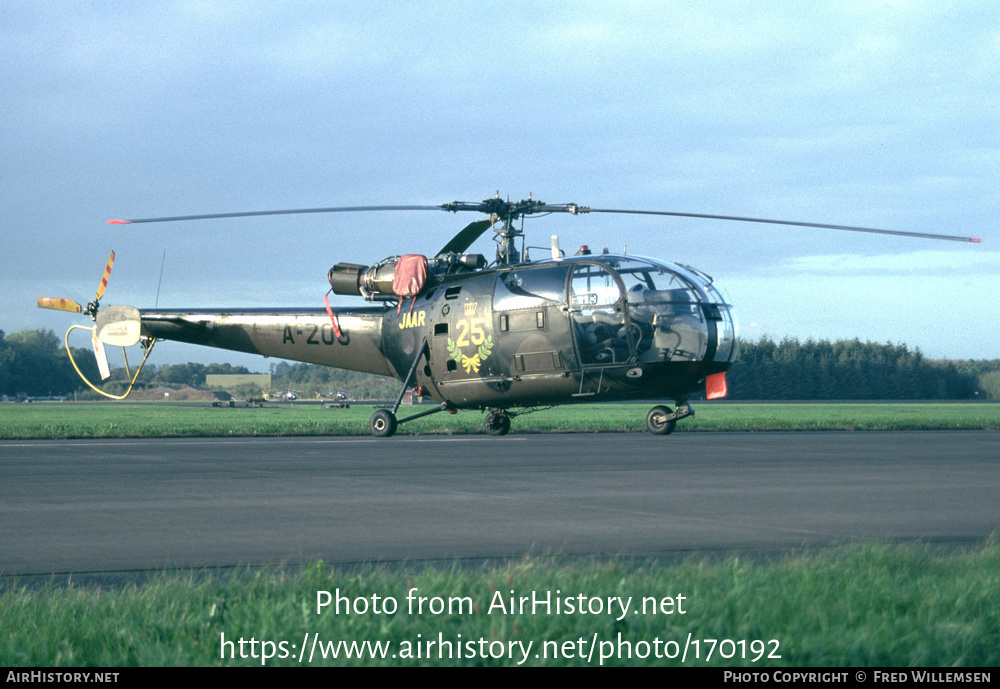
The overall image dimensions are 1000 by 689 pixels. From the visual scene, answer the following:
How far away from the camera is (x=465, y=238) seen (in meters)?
21.8

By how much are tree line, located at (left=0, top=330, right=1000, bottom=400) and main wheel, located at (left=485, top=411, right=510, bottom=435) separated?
205 ft

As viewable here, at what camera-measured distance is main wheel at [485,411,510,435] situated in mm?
23781

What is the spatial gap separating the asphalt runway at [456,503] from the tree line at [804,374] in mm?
69140

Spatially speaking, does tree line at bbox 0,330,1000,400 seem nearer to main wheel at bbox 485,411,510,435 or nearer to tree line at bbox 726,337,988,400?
tree line at bbox 726,337,988,400

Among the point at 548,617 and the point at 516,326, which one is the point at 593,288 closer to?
the point at 516,326

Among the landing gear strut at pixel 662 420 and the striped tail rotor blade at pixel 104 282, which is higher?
the striped tail rotor blade at pixel 104 282

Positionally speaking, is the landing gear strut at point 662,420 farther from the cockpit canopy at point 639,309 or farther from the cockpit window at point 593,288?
the cockpit window at point 593,288

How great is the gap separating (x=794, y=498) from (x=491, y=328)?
964 centimetres

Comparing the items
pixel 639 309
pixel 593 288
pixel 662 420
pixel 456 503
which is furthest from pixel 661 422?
pixel 456 503

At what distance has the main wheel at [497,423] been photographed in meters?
23.8

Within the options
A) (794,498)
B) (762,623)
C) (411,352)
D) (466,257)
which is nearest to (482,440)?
(411,352)

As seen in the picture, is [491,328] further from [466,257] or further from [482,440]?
[482,440]

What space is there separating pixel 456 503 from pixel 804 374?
84441 millimetres

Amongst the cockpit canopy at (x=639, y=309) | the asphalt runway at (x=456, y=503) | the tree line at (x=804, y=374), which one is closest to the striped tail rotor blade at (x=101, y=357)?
the asphalt runway at (x=456, y=503)
